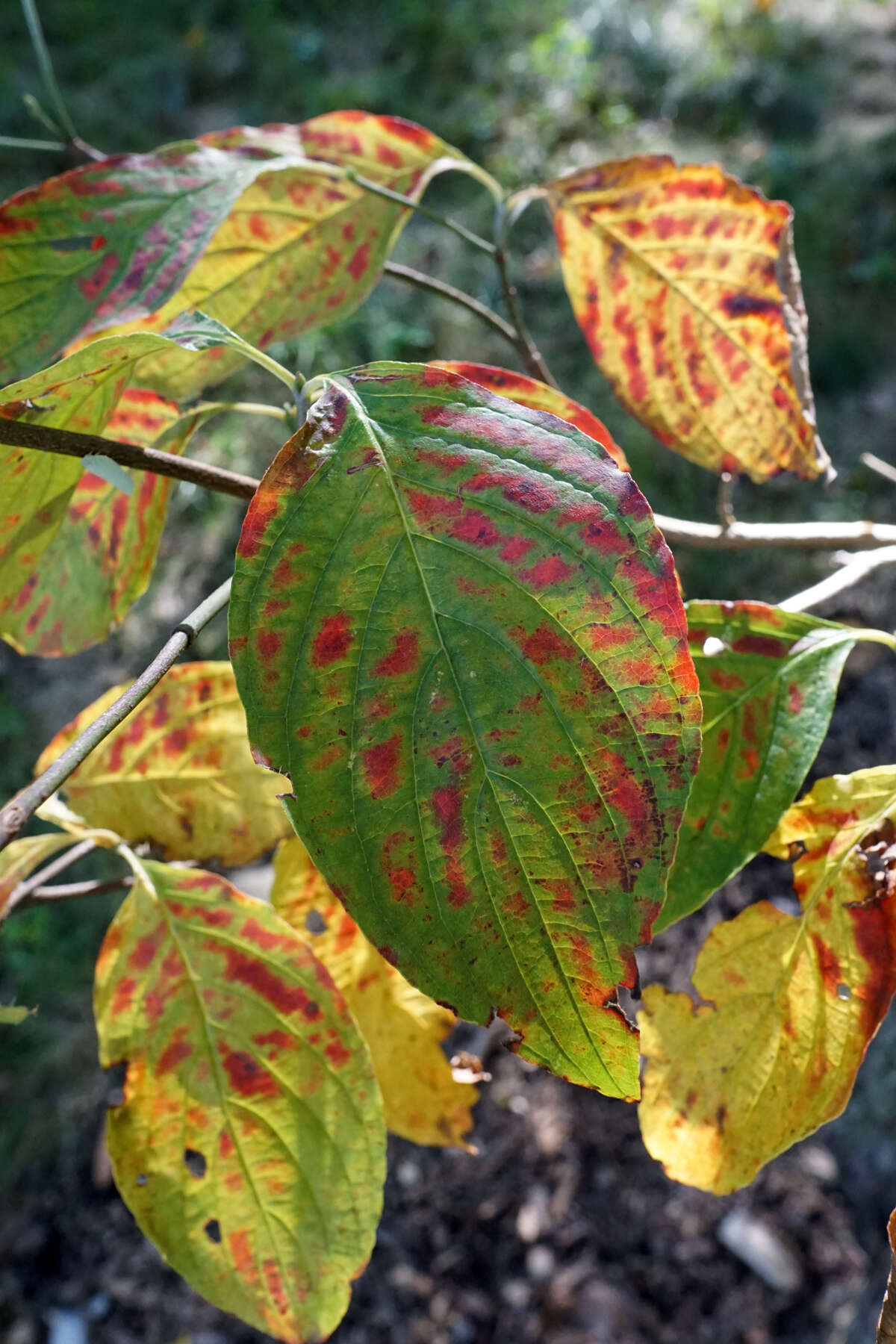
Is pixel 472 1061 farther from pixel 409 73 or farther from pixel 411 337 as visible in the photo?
pixel 409 73

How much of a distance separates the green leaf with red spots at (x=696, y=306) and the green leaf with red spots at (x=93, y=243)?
12.1 inches

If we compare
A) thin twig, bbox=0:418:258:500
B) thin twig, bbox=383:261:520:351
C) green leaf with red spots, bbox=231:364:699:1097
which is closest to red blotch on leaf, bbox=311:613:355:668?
green leaf with red spots, bbox=231:364:699:1097

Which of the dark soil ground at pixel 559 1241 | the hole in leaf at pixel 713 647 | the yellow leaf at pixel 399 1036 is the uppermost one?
the hole in leaf at pixel 713 647

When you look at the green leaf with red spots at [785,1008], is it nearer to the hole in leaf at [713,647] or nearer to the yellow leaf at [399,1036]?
the hole in leaf at [713,647]

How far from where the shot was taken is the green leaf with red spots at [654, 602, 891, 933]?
607 millimetres

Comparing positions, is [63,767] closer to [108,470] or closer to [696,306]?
[108,470]

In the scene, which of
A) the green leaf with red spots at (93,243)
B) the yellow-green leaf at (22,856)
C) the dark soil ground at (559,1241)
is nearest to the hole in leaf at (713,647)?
the green leaf with red spots at (93,243)

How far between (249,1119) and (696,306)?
2.29 feet

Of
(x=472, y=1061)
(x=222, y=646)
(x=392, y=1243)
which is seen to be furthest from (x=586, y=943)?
(x=222, y=646)

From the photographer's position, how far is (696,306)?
811 millimetres

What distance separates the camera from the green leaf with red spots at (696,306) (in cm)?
78

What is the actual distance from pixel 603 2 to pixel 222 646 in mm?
3404

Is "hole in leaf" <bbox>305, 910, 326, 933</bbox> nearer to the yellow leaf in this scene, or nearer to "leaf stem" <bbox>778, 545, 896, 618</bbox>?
the yellow leaf

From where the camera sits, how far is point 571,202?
85 centimetres
